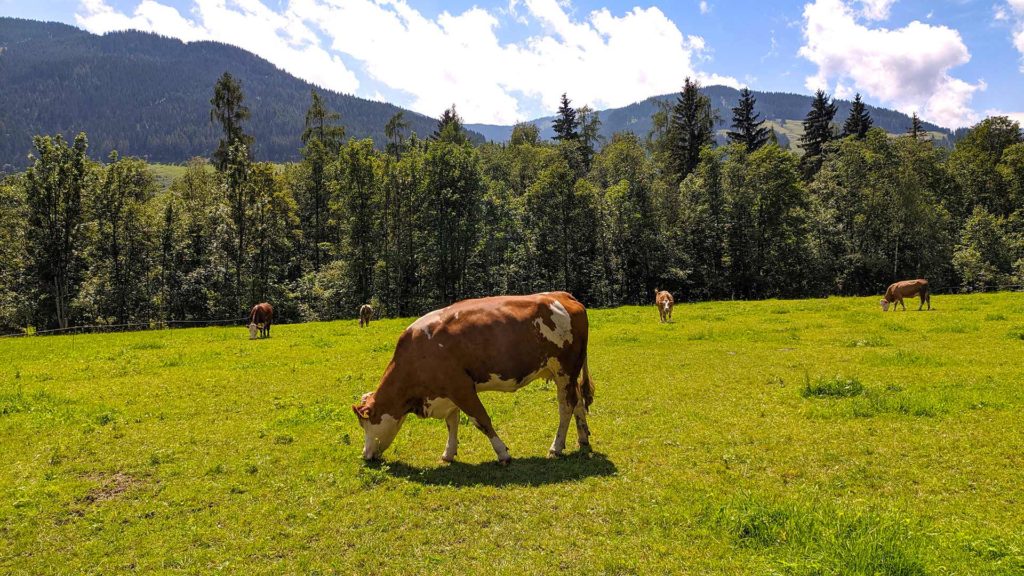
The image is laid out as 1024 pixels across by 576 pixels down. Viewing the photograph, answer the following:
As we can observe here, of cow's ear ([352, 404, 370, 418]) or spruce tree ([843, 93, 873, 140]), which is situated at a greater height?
spruce tree ([843, 93, 873, 140])

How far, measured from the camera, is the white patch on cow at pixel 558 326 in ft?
34.2

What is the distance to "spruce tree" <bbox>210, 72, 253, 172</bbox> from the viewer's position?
63.4 metres

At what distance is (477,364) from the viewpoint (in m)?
10.0

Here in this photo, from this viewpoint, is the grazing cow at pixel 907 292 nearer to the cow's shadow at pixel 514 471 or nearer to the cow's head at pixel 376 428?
the cow's shadow at pixel 514 471

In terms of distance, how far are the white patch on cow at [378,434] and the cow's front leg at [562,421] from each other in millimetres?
3180

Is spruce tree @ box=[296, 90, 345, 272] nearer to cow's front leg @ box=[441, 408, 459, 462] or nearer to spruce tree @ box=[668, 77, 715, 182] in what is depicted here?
spruce tree @ box=[668, 77, 715, 182]

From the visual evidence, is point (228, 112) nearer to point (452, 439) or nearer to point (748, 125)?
point (452, 439)

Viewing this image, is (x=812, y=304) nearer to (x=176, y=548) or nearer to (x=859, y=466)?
(x=859, y=466)

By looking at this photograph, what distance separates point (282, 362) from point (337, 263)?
1663 inches

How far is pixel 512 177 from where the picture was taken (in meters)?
86.2

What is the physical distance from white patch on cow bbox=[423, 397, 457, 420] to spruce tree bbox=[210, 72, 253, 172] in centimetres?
6371

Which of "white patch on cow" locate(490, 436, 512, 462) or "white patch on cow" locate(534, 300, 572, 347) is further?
"white patch on cow" locate(534, 300, 572, 347)

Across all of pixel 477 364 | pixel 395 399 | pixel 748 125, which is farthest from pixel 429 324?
pixel 748 125

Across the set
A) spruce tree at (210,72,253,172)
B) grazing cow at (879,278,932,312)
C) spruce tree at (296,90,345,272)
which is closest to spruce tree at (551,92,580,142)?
spruce tree at (296,90,345,272)
